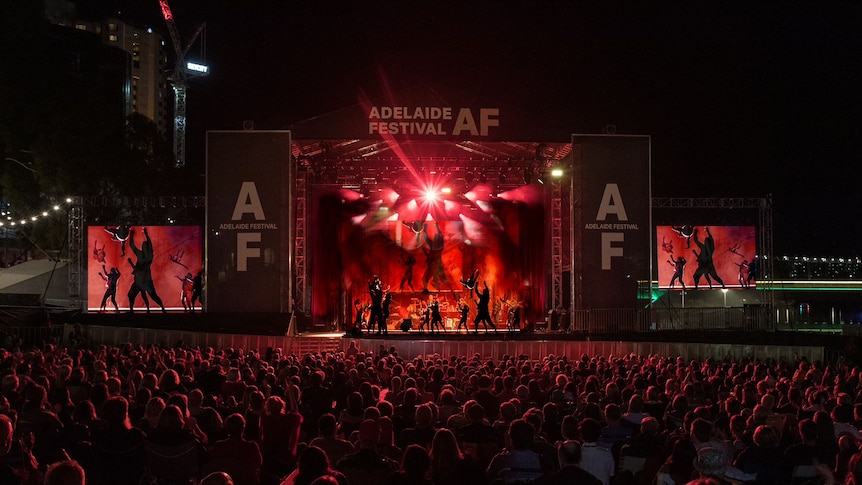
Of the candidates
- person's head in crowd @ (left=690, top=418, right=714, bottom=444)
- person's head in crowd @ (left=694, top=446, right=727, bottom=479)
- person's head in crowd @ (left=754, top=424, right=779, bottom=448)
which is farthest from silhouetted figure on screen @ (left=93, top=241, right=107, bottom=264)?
person's head in crowd @ (left=694, top=446, right=727, bottom=479)

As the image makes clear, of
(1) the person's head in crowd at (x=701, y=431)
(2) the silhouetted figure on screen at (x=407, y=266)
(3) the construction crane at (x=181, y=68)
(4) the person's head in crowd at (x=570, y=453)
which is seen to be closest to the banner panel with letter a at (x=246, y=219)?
(2) the silhouetted figure on screen at (x=407, y=266)

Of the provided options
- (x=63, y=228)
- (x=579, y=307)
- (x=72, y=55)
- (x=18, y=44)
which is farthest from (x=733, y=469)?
(x=72, y=55)

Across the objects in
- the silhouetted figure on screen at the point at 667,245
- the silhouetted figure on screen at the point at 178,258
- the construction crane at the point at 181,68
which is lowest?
the silhouetted figure on screen at the point at 178,258

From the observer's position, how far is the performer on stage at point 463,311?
28469mm

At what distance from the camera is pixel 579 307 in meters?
25.3

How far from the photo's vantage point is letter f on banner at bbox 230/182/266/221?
82.6 feet

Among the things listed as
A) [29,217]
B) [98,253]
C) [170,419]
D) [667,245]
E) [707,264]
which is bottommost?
[170,419]

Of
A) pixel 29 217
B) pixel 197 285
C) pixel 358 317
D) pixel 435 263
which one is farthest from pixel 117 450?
pixel 29 217

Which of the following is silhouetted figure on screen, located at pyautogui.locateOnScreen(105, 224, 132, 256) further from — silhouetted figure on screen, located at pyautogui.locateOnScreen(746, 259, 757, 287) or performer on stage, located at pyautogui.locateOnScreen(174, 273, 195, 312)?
silhouetted figure on screen, located at pyautogui.locateOnScreen(746, 259, 757, 287)

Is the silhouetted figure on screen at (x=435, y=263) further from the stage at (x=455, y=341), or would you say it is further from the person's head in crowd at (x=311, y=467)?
the person's head in crowd at (x=311, y=467)

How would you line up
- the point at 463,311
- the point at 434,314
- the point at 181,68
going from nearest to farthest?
the point at 434,314 < the point at 463,311 < the point at 181,68

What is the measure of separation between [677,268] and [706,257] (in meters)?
1.10

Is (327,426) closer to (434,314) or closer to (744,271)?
(434,314)

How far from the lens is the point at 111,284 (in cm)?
3095
